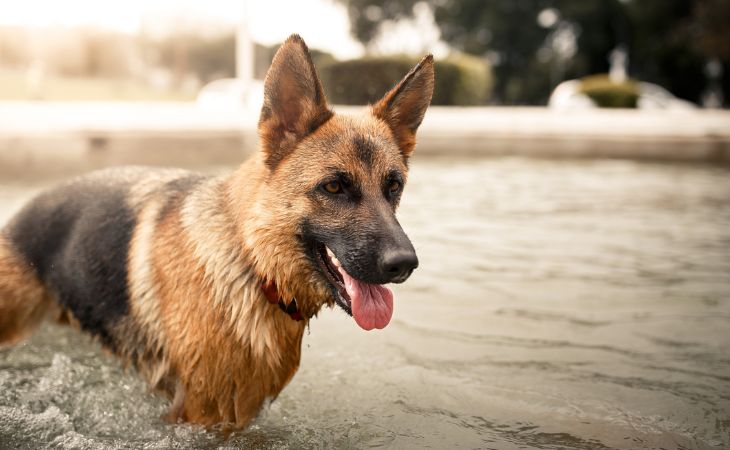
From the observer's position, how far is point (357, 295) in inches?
107

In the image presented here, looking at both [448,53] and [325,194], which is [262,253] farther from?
[448,53]

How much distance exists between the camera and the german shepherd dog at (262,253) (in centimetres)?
275

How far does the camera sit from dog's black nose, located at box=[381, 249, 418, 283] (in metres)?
2.53

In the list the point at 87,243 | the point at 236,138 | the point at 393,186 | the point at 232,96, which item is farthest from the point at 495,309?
the point at 232,96

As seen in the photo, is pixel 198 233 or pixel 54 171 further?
pixel 54 171

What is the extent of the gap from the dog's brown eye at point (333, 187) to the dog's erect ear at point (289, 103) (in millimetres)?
245

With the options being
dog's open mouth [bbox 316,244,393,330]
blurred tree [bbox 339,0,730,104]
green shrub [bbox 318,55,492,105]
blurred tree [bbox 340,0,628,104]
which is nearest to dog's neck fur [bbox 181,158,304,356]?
dog's open mouth [bbox 316,244,393,330]

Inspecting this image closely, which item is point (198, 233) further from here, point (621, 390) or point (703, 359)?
point (703, 359)

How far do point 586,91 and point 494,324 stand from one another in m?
21.1

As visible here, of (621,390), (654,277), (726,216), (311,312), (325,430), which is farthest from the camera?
(726,216)

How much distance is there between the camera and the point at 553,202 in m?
8.34

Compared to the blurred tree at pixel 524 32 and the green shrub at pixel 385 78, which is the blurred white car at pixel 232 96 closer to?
the green shrub at pixel 385 78

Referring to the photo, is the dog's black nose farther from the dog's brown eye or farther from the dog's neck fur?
the dog's neck fur

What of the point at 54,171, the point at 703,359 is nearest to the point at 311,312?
the point at 703,359
